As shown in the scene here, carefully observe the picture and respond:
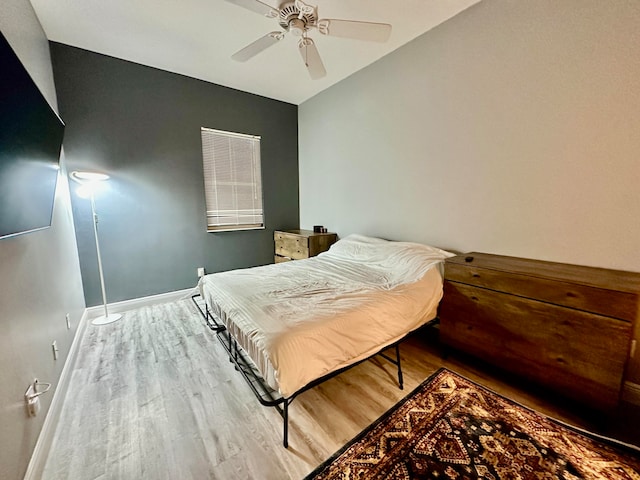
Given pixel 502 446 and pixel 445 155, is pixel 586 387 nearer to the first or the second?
pixel 502 446

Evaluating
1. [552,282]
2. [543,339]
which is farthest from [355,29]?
[543,339]

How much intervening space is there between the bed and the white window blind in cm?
163

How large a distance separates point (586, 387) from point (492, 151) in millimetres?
1725

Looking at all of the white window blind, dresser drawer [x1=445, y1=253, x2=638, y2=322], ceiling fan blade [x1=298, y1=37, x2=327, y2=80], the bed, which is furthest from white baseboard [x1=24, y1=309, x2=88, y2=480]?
ceiling fan blade [x1=298, y1=37, x2=327, y2=80]

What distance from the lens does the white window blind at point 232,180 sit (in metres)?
3.64

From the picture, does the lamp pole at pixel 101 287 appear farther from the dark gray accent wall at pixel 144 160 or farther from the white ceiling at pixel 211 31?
the white ceiling at pixel 211 31

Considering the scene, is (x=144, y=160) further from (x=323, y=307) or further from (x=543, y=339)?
(x=543, y=339)

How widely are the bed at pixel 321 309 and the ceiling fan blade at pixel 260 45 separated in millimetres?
1857

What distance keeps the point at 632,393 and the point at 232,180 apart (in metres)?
4.40

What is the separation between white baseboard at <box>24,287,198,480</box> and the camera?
1.24 metres

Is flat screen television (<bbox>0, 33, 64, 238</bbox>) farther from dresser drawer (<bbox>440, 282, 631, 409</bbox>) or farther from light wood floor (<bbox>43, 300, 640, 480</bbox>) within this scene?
dresser drawer (<bbox>440, 282, 631, 409</bbox>)

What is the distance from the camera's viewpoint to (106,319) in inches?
113

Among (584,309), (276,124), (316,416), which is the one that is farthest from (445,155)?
(276,124)

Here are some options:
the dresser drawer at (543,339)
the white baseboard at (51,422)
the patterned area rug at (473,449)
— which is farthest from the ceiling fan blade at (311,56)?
the white baseboard at (51,422)
